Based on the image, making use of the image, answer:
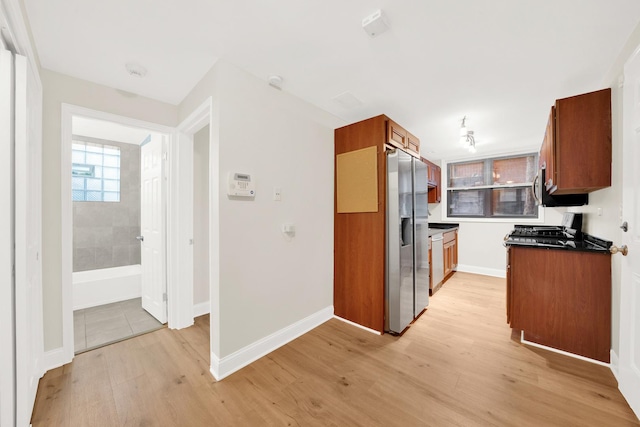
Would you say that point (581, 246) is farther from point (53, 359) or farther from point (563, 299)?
point (53, 359)

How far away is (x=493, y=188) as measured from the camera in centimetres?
475

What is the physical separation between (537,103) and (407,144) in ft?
4.64

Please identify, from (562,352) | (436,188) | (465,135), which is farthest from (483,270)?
(465,135)

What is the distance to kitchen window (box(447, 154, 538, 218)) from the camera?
14.6 feet

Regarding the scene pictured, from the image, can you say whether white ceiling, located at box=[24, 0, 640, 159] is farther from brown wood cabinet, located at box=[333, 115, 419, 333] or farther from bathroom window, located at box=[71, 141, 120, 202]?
bathroom window, located at box=[71, 141, 120, 202]

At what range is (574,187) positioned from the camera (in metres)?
1.94

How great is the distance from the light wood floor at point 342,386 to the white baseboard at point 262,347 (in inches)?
2.2

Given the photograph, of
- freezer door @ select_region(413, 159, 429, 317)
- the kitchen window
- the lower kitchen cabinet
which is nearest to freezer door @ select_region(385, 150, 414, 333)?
freezer door @ select_region(413, 159, 429, 317)

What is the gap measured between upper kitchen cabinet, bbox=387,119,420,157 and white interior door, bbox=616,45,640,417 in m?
1.60

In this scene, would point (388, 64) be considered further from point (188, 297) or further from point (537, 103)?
point (188, 297)

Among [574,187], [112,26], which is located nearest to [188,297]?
[112,26]

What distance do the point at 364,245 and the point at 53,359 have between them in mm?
2865

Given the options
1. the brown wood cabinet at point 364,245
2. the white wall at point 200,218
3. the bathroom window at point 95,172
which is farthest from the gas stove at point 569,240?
the bathroom window at point 95,172

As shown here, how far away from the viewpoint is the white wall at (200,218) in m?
2.91
